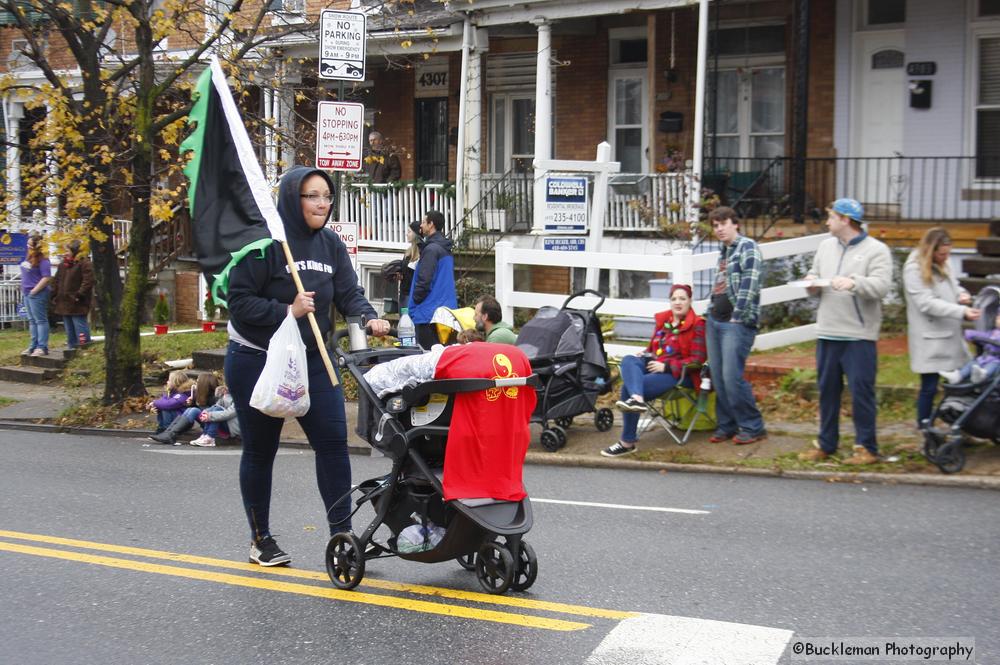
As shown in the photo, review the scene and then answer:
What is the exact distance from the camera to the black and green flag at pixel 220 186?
648cm

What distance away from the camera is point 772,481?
31.9 ft

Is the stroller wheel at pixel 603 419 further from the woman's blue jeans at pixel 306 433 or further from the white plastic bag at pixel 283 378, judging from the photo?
the white plastic bag at pixel 283 378

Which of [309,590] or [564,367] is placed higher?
[564,367]

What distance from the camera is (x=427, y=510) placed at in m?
6.25

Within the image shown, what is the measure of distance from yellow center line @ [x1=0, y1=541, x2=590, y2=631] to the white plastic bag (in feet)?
3.37

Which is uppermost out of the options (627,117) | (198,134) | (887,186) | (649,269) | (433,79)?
(433,79)

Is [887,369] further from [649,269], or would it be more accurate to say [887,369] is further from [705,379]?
[649,269]

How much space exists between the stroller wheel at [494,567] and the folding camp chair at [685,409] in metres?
4.92

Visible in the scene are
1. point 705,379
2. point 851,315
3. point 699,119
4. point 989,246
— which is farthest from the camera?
point 699,119

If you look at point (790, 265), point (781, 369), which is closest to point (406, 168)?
point (790, 265)

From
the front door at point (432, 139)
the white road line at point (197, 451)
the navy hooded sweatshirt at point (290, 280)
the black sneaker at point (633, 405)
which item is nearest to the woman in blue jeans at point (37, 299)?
the front door at point (432, 139)

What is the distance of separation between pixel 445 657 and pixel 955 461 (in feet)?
18.1

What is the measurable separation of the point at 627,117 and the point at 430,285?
8515mm

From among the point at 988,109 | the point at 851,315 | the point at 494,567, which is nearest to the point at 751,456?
the point at 851,315
